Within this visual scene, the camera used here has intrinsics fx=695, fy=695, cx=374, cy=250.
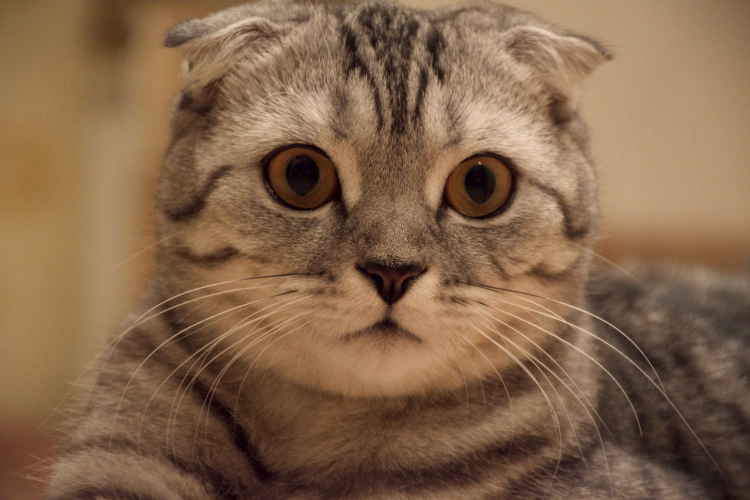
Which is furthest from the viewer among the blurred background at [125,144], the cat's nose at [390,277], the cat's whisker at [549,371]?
the blurred background at [125,144]

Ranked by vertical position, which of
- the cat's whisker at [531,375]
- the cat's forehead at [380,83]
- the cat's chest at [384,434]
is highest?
the cat's forehead at [380,83]

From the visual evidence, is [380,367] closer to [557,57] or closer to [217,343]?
[217,343]

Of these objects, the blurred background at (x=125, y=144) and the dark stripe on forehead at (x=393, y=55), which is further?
the blurred background at (x=125, y=144)

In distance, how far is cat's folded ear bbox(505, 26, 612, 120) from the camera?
1.05 meters

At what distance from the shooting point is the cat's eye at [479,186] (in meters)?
0.96

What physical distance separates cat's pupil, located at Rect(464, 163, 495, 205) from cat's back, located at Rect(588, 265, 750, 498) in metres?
0.28

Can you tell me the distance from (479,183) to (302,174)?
0.25m

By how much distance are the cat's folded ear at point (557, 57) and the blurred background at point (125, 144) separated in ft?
2.40

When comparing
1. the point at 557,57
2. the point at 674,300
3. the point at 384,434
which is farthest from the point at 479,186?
the point at 674,300

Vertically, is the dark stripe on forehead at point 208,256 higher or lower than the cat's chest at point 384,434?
higher

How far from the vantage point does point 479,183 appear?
3.18 feet

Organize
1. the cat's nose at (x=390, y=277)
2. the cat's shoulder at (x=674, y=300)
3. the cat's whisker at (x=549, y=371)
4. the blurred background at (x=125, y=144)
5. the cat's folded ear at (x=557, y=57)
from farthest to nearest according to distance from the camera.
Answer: the blurred background at (x=125, y=144), the cat's shoulder at (x=674, y=300), the cat's folded ear at (x=557, y=57), the cat's whisker at (x=549, y=371), the cat's nose at (x=390, y=277)

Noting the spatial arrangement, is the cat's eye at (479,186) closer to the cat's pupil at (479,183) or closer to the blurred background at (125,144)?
the cat's pupil at (479,183)

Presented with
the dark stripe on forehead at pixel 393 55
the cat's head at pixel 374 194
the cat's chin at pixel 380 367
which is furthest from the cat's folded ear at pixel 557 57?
the cat's chin at pixel 380 367
